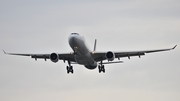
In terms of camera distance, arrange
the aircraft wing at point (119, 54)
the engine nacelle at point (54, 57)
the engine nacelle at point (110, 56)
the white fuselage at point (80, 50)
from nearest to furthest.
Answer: the white fuselage at point (80, 50), the engine nacelle at point (54, 57), the engine nacelle at point (110, 56), the aircraft wing at point (119, 54)

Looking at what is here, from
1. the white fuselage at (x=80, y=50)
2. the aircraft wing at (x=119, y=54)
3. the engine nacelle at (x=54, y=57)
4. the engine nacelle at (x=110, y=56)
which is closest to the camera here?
the white fuselage at (x=80, y=50)

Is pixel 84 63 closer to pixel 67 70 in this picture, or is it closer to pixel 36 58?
pixel 67 70

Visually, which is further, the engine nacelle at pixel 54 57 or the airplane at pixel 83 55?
the engine nacelle at pixel 54 57

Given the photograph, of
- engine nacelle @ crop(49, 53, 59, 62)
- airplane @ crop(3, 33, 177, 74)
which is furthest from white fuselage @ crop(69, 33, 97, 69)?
engine nacelle @ crop(49, 53, 59, 62)

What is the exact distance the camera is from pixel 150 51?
5959cm

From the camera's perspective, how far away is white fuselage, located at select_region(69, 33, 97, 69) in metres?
53.0

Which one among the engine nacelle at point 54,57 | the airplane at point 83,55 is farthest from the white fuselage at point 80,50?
the engine nacelle at point 54,57

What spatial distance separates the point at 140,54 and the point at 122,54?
2.52 metres

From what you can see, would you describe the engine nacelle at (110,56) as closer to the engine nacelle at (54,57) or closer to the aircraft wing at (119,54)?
→ the aircraft wing at (119,54)

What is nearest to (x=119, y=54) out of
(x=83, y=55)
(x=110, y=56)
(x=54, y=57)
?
(x=110, y=56)

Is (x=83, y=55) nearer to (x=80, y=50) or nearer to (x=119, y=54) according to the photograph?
(x=80, y=50)

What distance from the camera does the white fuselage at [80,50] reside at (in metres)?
53.0

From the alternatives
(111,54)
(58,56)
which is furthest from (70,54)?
(111,54)

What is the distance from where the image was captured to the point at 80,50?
5394 cm
